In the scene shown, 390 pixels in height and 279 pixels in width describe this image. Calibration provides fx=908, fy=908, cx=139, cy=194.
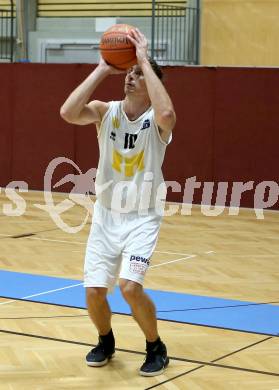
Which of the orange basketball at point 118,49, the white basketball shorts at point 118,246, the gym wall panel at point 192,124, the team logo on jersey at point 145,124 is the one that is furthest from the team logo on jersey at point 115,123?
the gym wall panel at point 192,124

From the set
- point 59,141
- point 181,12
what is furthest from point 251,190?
point 181,12

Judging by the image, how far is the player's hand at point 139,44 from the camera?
5094 millimetres

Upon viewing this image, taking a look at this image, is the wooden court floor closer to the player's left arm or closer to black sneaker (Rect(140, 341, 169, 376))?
black sneaker (Rect(140, 341, 169, 376))

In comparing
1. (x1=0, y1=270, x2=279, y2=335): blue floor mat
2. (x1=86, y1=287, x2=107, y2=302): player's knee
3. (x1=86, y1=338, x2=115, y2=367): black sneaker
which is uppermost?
(x1=86, y1=287, x2=107, y2=302): player's knee

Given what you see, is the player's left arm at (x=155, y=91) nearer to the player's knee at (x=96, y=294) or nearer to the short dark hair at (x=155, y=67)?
the short dark hair at (x=155, y=67)

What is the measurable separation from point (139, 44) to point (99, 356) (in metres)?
1.88

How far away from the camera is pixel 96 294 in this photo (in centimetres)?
533

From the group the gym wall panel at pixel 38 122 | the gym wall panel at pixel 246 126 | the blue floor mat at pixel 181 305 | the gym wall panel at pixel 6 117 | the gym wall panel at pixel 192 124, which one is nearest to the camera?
the blue floor mat at pixel 181 305

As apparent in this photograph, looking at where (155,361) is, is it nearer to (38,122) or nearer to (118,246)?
(118,246)

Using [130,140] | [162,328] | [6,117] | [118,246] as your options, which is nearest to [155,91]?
[130,140]

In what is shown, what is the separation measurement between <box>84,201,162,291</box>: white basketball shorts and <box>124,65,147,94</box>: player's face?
0.73 meters

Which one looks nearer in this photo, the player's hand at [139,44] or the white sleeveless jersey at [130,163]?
the player's hand at [139,44]

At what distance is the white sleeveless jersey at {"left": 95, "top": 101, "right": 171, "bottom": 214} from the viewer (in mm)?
5305

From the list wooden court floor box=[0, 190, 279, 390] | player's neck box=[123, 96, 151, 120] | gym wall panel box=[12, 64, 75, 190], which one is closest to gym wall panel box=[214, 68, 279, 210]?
wooden court floor box=[0, 190, 279, 390]
